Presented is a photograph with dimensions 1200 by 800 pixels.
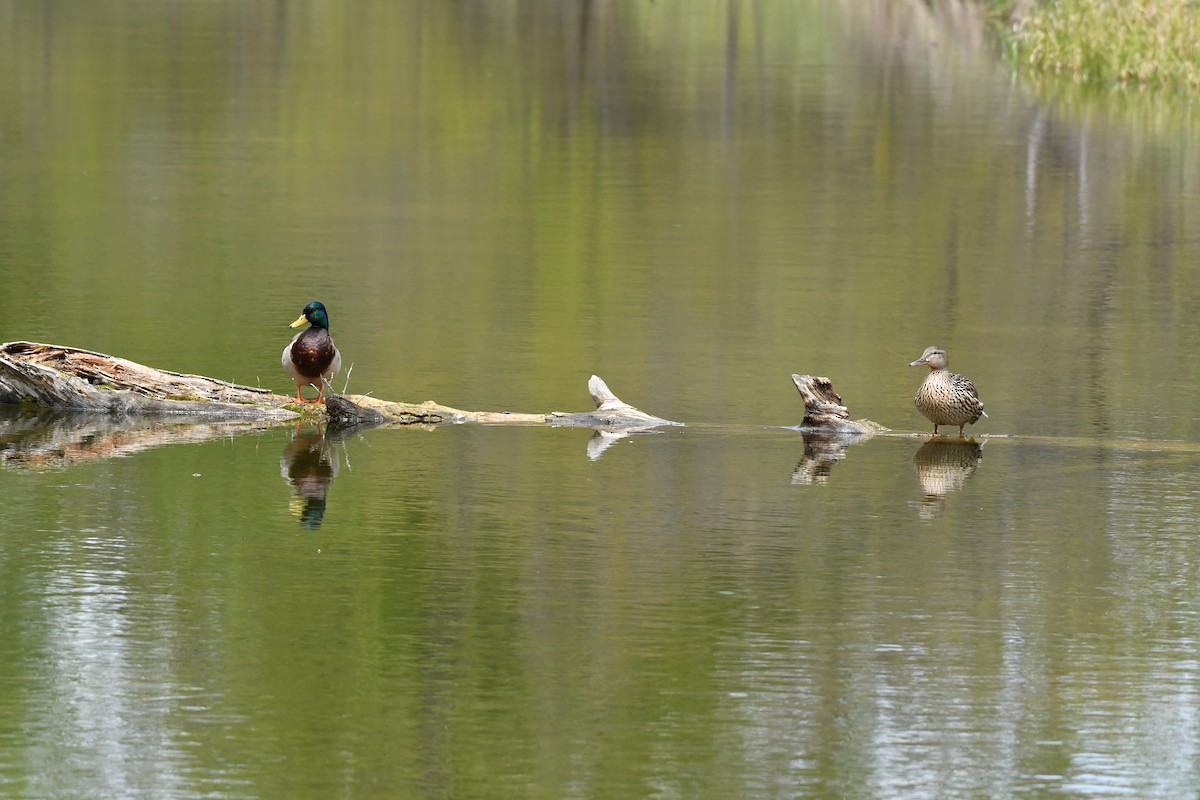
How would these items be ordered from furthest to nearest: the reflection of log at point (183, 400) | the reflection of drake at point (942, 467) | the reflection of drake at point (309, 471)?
the reflection of log at point (183, 400), the reflection of drake at point (942, 467), the reflection of drake at point (309, 471)

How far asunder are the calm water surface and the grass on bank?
8.13 metres

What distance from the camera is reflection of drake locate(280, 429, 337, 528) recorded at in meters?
11.6

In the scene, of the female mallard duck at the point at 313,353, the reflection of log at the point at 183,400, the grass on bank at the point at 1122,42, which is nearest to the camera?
the female mallard duck at the point at 313,353

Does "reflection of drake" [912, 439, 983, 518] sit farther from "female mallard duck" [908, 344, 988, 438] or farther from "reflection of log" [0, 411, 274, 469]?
"reflection of log" [0, 411, 274, 469]

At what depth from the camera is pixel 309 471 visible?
12.6 metres

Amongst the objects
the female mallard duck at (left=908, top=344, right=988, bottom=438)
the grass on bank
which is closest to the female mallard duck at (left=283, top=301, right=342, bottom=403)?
the female mallard duck at (left=908, top=344, right=988, bottom=438)

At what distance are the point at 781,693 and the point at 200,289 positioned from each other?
11893 millimetres

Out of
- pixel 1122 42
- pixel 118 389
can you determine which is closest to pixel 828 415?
pixel 118 389

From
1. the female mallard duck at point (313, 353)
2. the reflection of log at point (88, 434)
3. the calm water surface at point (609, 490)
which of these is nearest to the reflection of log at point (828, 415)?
the calm water surface at point (609, 490)

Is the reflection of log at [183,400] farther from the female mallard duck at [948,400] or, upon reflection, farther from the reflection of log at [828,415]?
the female mallard duck at [948,400]

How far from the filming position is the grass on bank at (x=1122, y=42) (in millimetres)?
38531

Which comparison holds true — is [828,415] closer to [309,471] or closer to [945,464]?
[945,464]

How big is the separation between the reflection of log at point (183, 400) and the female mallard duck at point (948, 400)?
1591 mm

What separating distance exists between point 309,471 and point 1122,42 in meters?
29.6
